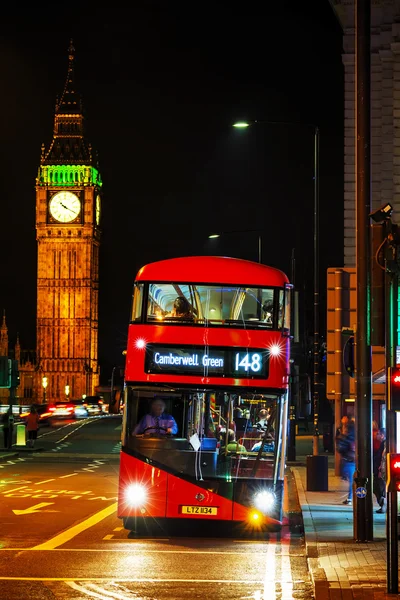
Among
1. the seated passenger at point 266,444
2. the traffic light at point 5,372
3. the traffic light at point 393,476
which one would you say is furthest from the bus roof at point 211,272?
the traffic light at point 5,372

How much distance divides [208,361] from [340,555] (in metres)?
3.79

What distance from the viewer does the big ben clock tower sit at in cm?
13050

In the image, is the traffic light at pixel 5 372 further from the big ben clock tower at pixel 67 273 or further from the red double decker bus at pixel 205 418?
the big ben clock tower at pixel 67 273

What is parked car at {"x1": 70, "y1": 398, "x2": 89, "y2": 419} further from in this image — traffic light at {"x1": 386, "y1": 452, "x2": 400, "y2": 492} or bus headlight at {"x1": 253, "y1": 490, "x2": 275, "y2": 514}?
traffic light at {"x1": 386, "y1": 452, "x2": 400, "y2": 492}

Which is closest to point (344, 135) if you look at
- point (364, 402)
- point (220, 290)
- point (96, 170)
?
point (220, 290)

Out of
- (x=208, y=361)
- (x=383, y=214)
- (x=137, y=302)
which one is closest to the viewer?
(x=383, y=214)

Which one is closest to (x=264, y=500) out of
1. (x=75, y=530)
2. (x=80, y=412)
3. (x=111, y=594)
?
(x=75, y=530)

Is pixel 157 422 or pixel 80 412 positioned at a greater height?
pixel 157 422

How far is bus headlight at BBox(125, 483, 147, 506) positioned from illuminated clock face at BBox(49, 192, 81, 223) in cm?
11532

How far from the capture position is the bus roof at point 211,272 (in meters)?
17.3

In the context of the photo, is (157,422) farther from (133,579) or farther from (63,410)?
(63,410)

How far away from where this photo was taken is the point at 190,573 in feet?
42.0

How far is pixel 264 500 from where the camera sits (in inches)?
646

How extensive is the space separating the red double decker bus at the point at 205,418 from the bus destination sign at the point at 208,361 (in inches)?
0.5
